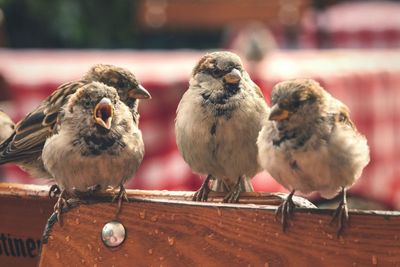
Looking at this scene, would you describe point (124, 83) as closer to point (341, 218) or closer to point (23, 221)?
point (23, 221)

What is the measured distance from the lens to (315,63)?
14.6ft

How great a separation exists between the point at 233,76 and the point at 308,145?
38cm

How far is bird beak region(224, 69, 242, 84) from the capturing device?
195 cm

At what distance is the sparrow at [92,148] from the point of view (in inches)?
68.4

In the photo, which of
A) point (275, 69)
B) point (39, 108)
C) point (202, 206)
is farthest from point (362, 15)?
point (202, 206)

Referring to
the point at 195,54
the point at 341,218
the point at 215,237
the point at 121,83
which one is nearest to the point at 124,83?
the point at 121,83

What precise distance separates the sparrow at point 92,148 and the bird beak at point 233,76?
0.28 metres

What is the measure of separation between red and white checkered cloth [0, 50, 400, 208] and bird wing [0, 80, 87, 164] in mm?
1311

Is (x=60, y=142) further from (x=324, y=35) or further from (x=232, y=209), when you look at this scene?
(x=324, y=35)

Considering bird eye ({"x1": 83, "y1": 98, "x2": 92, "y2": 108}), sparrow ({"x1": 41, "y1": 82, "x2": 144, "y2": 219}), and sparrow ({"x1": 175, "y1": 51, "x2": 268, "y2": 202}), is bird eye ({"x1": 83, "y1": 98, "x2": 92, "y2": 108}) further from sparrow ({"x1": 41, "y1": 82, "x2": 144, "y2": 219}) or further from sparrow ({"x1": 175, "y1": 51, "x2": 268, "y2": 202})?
sparrow ({"x1": 175, "y1": 51, "x2": 268, "y2": 202})

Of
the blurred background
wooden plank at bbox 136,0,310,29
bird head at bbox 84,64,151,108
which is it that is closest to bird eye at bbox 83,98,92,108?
bird head at bbox 84,64,151,108

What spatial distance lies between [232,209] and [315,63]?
309cm

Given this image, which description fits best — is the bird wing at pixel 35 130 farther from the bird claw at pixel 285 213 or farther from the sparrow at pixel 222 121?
the bird claw at pixel 285 213

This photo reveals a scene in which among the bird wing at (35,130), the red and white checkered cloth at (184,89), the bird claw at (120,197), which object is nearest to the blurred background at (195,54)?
the red and white checkered cloth at (184,89)
